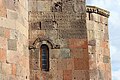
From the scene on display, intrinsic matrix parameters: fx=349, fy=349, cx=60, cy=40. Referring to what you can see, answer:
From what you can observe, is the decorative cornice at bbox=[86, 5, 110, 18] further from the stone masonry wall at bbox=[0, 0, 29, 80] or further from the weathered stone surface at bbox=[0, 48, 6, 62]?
the weathered stone surface at bbox=[0, 48, 6, 62]

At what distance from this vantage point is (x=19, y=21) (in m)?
10.0

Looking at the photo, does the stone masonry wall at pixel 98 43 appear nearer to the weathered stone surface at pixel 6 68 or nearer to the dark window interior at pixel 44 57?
the dark window interior at pixel 44 57

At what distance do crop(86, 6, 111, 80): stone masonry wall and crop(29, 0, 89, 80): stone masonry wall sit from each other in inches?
57.9

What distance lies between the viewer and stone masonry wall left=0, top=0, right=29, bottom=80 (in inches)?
365

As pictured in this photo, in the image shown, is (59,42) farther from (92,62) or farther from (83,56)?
(92,62)

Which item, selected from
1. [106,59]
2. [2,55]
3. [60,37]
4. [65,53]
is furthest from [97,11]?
[2,55]

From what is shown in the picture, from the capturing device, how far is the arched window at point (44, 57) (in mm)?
10906

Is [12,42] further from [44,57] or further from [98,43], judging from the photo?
[98,43]

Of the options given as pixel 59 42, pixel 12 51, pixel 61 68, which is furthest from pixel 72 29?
pixel 12 51

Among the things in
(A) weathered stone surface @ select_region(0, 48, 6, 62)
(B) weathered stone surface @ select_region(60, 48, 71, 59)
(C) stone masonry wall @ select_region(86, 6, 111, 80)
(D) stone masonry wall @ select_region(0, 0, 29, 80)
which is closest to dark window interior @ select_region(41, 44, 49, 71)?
(B) weathered stone surface @ select_region(60, 48, 71, 59)

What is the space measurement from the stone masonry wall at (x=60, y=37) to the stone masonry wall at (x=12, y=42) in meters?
0.71

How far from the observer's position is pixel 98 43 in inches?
510

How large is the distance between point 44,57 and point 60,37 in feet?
2.67

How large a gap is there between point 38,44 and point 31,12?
108 centimetres
